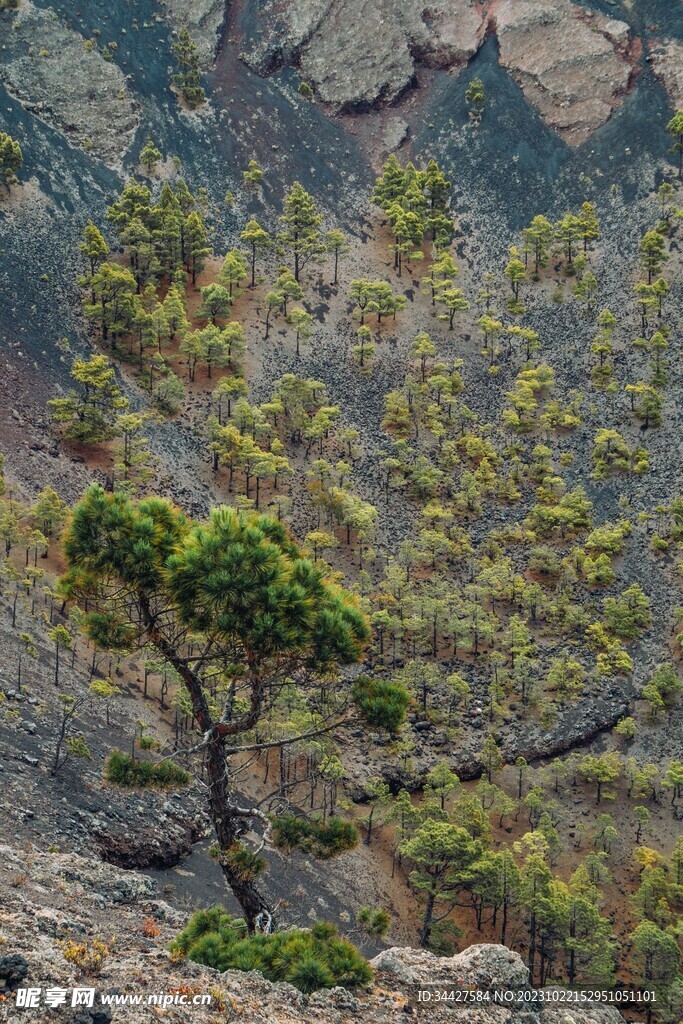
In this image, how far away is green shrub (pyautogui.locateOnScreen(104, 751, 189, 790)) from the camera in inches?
760

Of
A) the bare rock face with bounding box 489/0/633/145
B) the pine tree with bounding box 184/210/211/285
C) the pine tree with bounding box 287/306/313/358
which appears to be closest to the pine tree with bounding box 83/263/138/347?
the pine tree with bounding box 184/210/211/285

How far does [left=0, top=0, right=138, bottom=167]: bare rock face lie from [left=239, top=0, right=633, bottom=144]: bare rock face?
61.4 feet

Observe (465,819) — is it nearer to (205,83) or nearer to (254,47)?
(205,83)

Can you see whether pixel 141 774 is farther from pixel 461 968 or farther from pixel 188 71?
pixel 188 71

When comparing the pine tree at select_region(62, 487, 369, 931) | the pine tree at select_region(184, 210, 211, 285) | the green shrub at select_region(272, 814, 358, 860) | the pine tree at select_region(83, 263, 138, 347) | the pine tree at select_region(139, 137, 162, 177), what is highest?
the pine tree at select_region(139, 137, 162, 177)

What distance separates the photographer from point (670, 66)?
99750 millimetres

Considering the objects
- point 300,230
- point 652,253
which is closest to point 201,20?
point 300,230

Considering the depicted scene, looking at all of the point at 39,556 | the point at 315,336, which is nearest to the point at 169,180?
the point at 315,336

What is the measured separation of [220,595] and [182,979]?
635 centimetres

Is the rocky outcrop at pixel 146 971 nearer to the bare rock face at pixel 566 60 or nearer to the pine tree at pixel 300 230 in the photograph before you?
the pine tree at pixel 300 230

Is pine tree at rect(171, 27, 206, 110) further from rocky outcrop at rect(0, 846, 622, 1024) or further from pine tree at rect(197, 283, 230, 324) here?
rocky outcrop at rect(0, 846, 622, 1024)

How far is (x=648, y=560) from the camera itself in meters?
64.2

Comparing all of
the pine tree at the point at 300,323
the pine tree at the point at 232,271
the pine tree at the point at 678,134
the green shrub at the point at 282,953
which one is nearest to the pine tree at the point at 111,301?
the pine tree at the point at 232,271

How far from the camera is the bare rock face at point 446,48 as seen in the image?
101312mm
